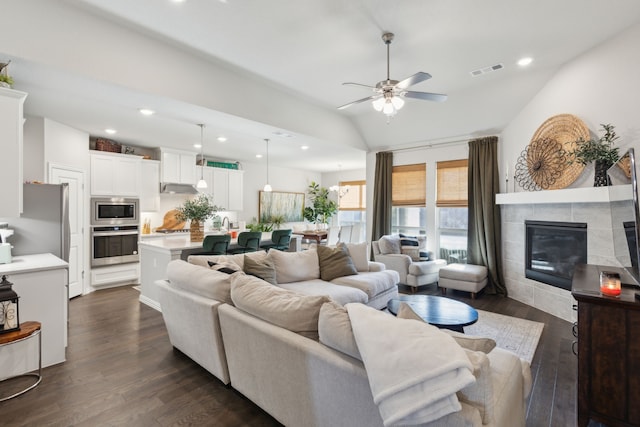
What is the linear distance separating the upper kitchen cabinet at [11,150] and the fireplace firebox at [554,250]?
5.99 metres

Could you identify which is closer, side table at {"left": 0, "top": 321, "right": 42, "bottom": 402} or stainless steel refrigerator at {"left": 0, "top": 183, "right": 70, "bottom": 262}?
side table at {"left": 0, "top": 321, "right": 42, "bottom": 402}

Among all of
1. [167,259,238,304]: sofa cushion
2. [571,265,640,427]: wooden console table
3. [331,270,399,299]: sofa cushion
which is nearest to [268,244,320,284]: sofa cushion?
[331,270,399,299]: sofa cushion

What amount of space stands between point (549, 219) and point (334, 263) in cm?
305

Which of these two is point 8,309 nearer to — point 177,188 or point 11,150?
point 11,150

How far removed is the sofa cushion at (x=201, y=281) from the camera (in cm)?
236

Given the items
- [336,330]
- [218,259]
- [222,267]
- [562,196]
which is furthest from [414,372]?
[562,196]

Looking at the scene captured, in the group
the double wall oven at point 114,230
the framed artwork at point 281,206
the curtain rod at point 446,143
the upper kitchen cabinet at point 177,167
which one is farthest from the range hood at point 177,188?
the curtain rod at point 446,143

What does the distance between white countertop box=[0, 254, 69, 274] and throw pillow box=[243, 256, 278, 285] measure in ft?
5.43

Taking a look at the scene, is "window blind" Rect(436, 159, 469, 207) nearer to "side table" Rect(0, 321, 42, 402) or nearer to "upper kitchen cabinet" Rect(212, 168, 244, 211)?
"upper kitchen cabinet" Rect(212, 168, 244, 211)

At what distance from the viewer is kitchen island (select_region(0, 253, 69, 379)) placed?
2582mm

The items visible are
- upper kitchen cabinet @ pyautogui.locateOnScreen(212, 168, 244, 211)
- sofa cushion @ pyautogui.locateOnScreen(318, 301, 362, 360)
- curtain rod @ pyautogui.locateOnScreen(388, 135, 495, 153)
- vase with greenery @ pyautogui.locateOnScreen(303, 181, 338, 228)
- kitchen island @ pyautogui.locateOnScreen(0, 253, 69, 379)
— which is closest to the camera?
sofa cushion @ pyautogui.locateOnScreen(318, 301, 362, 360)

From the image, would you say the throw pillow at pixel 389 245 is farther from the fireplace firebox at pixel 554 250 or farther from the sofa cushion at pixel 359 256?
the fireplace firebox at pixel 554 250

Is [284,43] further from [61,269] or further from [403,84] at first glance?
[61,269]

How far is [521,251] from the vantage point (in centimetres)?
481
